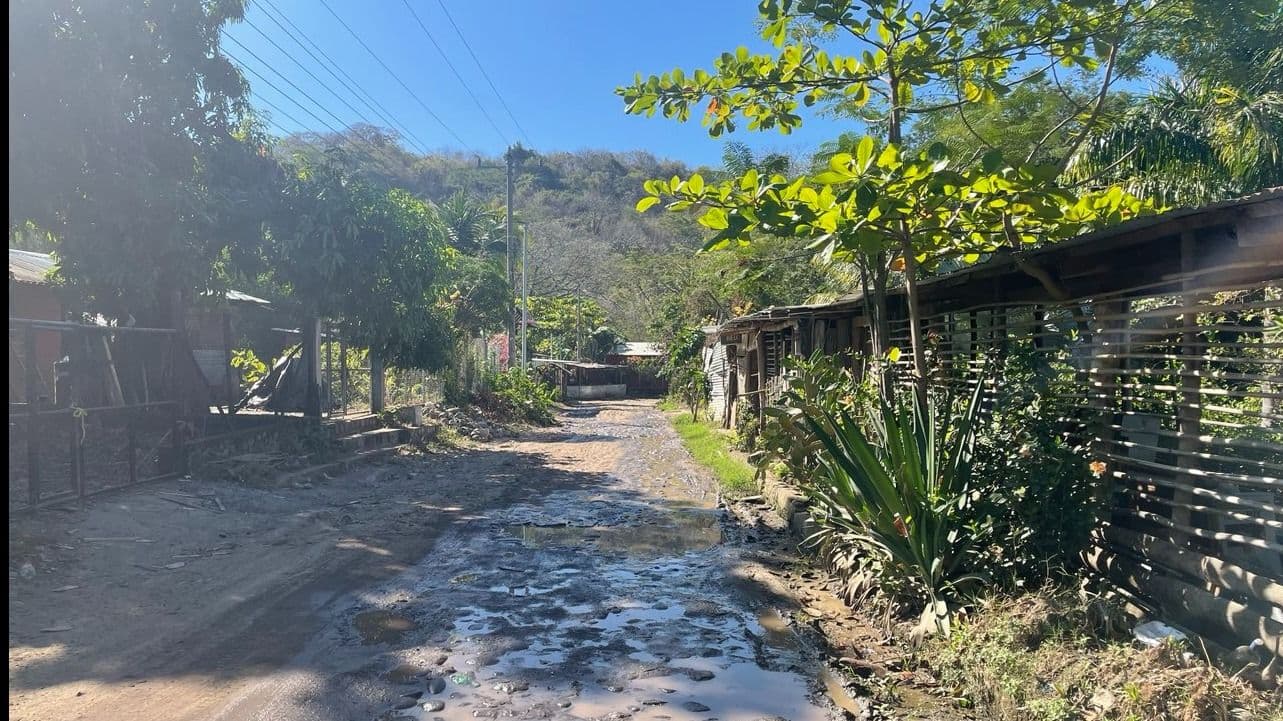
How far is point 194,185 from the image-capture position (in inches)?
451

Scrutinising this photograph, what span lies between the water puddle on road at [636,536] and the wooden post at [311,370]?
262 inches

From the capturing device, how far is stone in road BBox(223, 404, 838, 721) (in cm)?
455

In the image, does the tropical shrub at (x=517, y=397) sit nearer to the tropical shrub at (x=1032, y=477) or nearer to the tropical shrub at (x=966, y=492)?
the tropical shrub at (x=966, y=492)

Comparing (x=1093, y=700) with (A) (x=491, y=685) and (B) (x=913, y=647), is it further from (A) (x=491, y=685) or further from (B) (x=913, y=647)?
(A) (x=491, y=685)

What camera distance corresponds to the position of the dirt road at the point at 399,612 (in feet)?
15.3

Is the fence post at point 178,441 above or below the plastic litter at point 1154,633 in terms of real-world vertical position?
above

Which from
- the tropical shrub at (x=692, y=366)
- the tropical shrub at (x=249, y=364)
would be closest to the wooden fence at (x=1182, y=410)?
the tropical shrub at (x=249, y=364)

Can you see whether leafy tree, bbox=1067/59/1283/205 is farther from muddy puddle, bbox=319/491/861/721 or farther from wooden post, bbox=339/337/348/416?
wooden post, bbox=339/337/348/416

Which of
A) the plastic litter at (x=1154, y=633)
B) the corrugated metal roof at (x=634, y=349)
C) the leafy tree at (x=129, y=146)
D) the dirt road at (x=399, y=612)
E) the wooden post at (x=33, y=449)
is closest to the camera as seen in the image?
the plastic litter at (x=1154, y=633)

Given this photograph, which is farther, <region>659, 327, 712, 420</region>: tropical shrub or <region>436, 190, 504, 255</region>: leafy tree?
<region>436, 190, 504, 255</region>: leafy tree

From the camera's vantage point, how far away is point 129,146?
→ 1017 centimetres

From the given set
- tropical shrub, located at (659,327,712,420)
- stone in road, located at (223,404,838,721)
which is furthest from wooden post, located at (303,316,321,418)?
tropical shrub, located at (659,327,712,420)

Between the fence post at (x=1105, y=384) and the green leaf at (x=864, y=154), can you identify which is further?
the fence post at (x=1105, y=384)

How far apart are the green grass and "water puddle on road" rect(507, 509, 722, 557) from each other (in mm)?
2148
